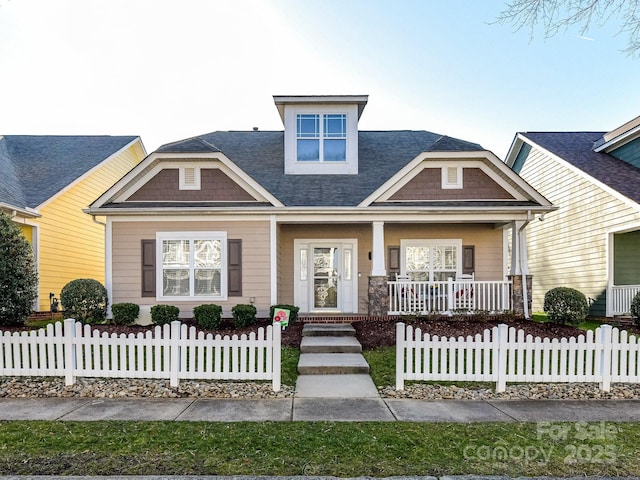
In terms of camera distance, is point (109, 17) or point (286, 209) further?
point (286, 209)

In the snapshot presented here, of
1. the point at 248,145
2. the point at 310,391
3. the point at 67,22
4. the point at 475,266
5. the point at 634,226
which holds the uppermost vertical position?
the point at 67,22

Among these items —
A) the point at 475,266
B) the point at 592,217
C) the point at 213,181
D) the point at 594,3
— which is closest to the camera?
the point at 594,3

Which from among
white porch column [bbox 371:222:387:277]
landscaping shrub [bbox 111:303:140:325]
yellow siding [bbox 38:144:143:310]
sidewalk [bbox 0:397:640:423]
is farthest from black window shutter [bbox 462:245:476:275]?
yellow siding [bbox 38:144:143:310]

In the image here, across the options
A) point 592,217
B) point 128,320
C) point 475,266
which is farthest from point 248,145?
point 592,217

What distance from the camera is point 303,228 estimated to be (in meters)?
12.5

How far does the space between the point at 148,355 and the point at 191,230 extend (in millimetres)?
5271

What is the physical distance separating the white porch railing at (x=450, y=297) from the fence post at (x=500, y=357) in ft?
15.1

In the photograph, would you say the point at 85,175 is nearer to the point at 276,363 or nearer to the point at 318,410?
the point at 276,363

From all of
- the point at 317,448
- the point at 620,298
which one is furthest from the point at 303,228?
the point at 620,298

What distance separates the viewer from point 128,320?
10188mm

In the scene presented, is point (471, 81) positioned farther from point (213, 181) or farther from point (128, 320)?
point (128, 320)

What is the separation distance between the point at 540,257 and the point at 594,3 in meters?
12.1

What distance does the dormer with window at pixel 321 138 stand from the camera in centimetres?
1253

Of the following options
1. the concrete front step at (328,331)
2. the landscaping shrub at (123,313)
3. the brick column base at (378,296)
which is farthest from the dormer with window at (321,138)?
the landscaping shrub at (123,313)
